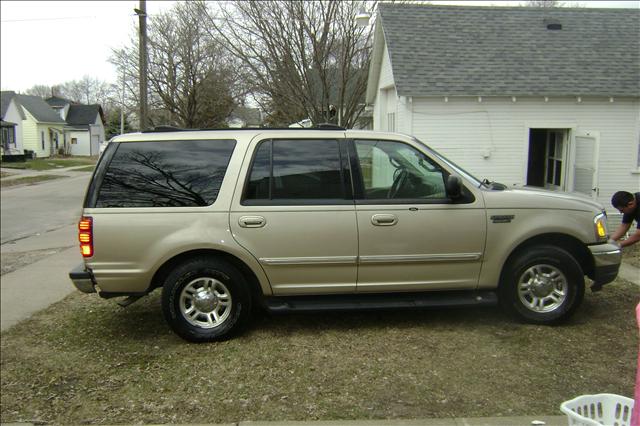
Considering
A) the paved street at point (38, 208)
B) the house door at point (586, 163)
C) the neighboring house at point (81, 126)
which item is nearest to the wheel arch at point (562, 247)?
the house door at point (586, 163)

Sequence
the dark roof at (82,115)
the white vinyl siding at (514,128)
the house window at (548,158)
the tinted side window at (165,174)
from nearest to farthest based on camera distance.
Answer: the tinted side window at (165,174), the white vinyl siding at (514,128), the house window at (548,158), the dark roof at (82,115)

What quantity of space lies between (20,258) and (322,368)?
809cm

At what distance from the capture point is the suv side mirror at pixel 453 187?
476cm

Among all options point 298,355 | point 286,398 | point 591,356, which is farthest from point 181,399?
point 591,356

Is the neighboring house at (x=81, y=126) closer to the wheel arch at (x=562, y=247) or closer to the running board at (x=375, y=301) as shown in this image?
the running board at (x=375, y=301)

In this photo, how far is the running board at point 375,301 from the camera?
193 inches

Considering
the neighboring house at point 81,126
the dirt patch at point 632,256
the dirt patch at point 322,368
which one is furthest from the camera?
the neighboring house at point 81,126

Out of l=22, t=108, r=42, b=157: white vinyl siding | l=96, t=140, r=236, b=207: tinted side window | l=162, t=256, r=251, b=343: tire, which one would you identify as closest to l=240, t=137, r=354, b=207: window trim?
l=96, t=140, r=236, b=207: tinted side window

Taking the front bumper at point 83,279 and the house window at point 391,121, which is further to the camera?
the house window at point 391,121

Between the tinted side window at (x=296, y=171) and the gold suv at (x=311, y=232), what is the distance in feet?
0.03

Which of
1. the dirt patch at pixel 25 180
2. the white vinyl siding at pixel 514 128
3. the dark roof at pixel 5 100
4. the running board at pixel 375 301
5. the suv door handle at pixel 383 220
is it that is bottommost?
the dirt patch at pixel 25 180

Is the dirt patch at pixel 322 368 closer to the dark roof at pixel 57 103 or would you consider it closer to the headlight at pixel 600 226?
the headlight at pixel 600 226

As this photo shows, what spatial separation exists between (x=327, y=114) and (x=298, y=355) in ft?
40.6

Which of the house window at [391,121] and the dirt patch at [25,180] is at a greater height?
the house window at [391,121]
